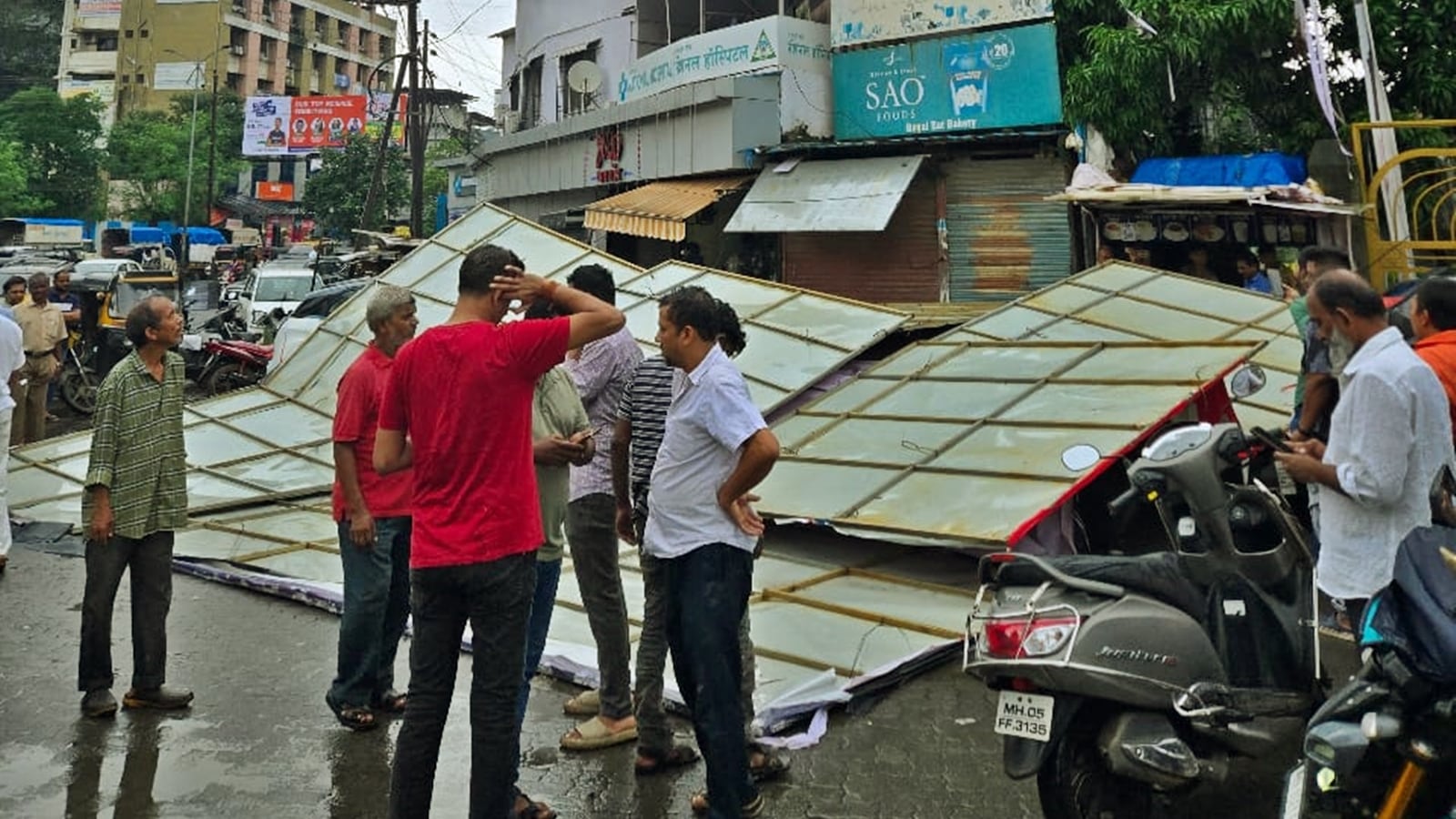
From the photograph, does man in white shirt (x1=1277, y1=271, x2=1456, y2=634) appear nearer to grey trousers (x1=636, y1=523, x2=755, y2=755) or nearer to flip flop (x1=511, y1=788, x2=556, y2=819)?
grey trousers (x1=636, y1=523, x2=755, y2=755)

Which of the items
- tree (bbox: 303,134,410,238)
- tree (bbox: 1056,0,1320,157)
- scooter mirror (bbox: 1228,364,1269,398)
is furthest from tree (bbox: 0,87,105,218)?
scooter mirror (bbox: 1228,364,1269,398)

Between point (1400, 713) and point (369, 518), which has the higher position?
point (369, 518)

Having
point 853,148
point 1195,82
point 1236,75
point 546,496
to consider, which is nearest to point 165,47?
point 853,148

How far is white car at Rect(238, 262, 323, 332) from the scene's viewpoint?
21.5m

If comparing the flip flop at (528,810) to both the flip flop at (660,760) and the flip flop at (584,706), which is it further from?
the flip flop at (584,706)

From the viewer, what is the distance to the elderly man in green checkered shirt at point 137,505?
462 cm

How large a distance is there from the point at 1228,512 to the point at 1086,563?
19.1 inches

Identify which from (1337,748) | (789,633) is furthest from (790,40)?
(1337,748)

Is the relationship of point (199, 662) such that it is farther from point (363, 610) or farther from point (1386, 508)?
point (1386, 508)

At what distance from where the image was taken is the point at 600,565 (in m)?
4.30

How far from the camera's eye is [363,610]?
4512mm

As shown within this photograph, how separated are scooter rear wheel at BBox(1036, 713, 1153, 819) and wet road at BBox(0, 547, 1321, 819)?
44cm

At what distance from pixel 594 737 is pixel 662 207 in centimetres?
1351

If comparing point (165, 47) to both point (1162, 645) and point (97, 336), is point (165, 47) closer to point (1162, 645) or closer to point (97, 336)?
point (97, 336)
